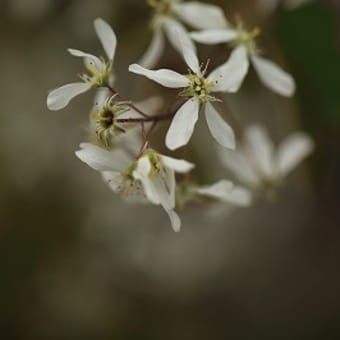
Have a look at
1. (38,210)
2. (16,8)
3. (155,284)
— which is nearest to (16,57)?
(16,8)

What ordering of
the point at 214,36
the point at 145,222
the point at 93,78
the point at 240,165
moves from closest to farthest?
the point at 93,78, the point at 214,36, the point at 240,165, the point at 145,222

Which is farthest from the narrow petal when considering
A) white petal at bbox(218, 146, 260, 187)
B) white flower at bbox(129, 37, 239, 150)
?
white petal at bbox(218, 146, 260, 187)

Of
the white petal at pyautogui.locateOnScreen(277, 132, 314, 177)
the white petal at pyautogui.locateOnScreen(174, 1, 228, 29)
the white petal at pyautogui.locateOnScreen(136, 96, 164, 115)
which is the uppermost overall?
the white petal at pyautogui.locateOnScreen(174, 1, 228, 29)

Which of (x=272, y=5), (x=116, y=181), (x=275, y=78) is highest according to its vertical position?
(x=272, y=5)

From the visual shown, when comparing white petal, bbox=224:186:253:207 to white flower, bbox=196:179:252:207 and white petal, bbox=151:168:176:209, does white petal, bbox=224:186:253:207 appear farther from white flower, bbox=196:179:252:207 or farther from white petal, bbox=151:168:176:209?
white petal, bbox=151:168:176:209

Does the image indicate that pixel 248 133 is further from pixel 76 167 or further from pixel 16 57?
pixel 16 57

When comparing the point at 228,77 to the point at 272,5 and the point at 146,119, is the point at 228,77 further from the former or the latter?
the point at 272,5

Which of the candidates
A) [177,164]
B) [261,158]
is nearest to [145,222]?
[261,158]

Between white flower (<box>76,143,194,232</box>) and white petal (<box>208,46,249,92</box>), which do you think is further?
white petal (<box>208,46,249,92</box>)
